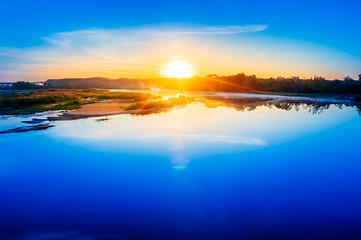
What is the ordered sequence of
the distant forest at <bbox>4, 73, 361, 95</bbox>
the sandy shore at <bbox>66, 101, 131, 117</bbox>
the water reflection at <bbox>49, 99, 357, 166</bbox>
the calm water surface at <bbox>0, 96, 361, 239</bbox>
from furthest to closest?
the distant forest at <bbox>4, 73, 361, 95</bbox>
the sandy shore at <bbox>66, 101, 131, 117</bbox>
the water reflection at <bbox>49, 99, 357, 166</bbox>
the calm water surface at <bbox>0, 96, 361, 239</bbox>

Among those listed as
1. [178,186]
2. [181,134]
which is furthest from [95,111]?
[178,186]

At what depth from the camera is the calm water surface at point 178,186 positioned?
650 centimetres

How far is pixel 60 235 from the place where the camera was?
6.16 m

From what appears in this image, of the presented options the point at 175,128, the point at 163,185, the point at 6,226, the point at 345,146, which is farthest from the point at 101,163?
the point at 345,146

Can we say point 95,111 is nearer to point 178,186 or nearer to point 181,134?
point 181,134

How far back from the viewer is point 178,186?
8.97 metres

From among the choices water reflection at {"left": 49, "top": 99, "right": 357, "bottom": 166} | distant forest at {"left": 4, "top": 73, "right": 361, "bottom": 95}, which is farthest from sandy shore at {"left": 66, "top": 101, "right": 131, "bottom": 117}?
distant forest at {"left": 4, "top": 73, "right": 361, "bottom": 95}

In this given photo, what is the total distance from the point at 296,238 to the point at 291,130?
14.6 m

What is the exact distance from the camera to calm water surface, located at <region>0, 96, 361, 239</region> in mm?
6500

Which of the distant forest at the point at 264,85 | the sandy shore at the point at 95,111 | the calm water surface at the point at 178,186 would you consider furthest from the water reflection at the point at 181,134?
the distant forest at the point at 264,85

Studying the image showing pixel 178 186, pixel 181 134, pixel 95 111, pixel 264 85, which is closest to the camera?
pixel 178 186

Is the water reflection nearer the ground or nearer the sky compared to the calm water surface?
nearer the sky

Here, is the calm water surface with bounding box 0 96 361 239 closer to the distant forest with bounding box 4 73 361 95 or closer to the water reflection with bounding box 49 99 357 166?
the water reflection with bounding box 49 99 357 166

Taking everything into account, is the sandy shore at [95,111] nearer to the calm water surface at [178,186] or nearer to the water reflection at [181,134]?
the water reflection at [181,134]
